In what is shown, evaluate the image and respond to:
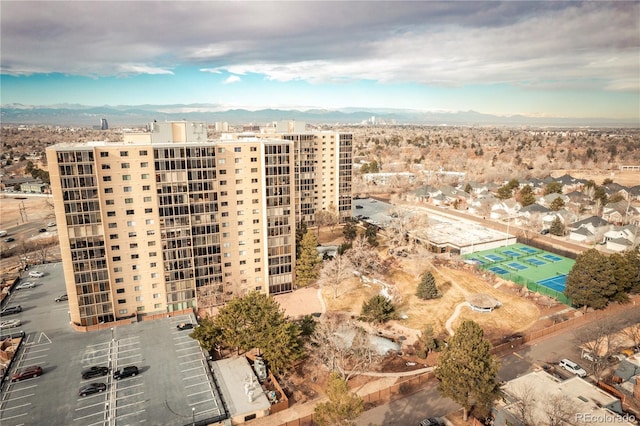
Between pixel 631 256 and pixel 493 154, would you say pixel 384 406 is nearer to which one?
pixel 631 256

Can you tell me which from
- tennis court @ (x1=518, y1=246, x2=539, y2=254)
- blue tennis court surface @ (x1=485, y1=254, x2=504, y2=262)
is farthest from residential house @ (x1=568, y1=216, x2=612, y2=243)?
blue tennis court surface @ (x1=485, y1=254, x2=504, y2=262)

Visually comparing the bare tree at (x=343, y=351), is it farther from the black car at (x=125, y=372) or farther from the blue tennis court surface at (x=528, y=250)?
the blue tennis court surface at (x=528, y=250)

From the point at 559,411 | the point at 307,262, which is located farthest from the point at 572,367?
the point at 307,262

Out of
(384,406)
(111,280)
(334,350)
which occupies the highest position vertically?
(111,280)

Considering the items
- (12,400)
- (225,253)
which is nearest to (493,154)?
(225,253)

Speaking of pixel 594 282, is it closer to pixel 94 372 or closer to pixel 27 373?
pixel 94 372

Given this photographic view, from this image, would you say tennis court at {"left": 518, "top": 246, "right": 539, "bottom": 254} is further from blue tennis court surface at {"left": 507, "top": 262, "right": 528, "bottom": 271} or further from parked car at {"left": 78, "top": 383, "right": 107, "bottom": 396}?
parked car at {"left": 78, "top": 383, "right": 107, "bottom": 396}
